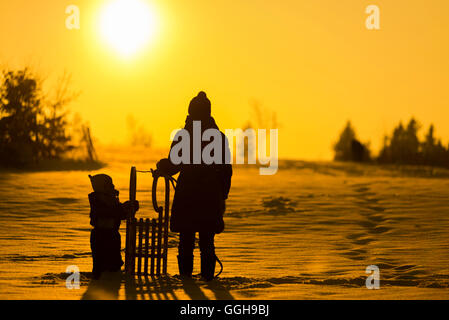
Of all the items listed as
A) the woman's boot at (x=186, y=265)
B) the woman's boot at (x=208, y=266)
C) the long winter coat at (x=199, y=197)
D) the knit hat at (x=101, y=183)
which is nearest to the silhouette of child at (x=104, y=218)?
the knit hat at (x=101, y=183)

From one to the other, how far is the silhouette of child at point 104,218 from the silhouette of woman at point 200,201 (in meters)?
0.55

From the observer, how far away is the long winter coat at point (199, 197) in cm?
1119

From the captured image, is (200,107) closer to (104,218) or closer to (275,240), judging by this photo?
(104,218)

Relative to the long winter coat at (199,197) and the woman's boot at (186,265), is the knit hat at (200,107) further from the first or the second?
the woman's boot at (186,265)

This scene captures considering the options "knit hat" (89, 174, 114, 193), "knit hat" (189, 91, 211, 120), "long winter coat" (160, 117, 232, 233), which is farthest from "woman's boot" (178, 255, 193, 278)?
"knit hat" (189, 91, 211, 120)

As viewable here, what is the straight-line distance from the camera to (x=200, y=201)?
36.8 feet

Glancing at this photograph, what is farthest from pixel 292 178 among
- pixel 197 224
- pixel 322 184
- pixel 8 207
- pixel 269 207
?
pixel 197 224

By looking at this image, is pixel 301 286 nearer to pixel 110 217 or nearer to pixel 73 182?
pixel 110 217

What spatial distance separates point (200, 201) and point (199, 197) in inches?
1.8

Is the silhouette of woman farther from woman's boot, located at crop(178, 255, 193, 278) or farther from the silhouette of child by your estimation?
the silhouette of child

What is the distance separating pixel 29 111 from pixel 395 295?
25.1 m

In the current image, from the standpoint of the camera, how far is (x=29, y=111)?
33.7 meters

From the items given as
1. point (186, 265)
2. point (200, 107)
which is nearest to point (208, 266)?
point (186, 265)

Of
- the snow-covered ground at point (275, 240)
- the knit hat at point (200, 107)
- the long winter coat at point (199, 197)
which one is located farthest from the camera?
the long winter coat at point (199, 197)
